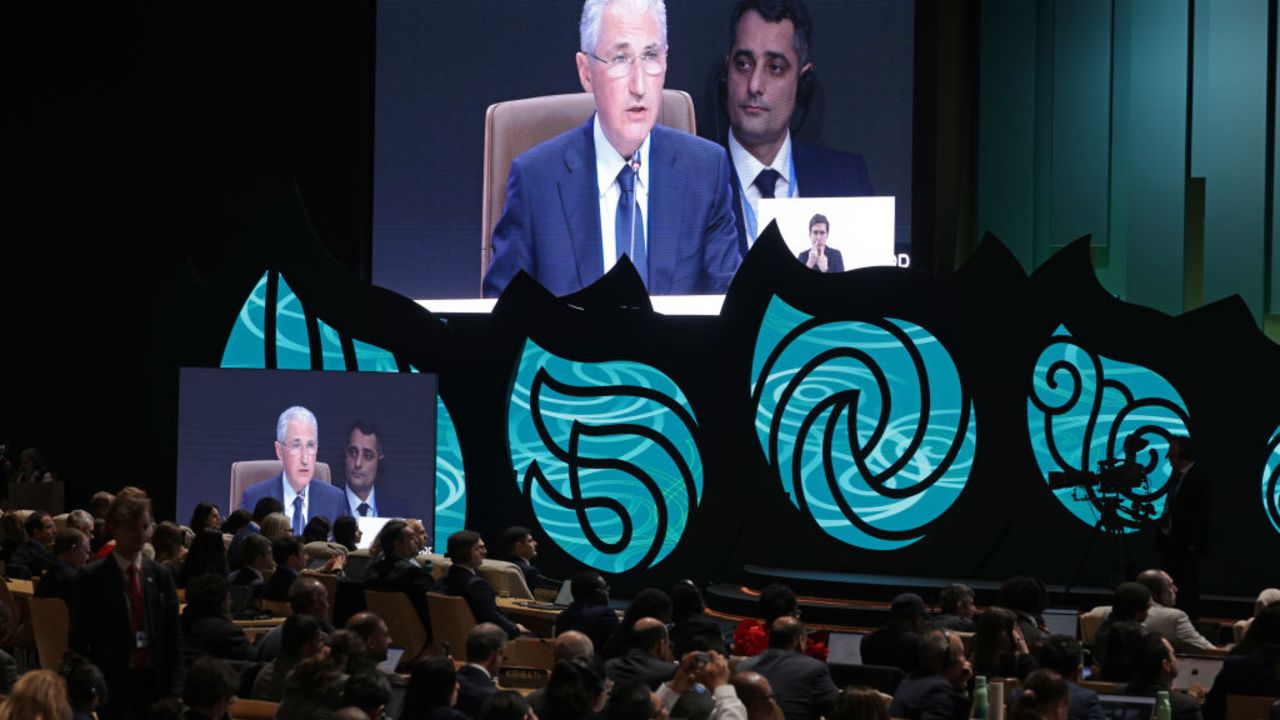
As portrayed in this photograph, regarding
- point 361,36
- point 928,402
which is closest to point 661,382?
point 928,402

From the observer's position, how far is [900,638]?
6.71m

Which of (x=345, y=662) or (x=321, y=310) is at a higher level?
(x=321, y=310)

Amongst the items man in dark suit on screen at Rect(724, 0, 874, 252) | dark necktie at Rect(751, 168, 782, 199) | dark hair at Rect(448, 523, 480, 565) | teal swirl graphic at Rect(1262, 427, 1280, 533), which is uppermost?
man in dark suit on screen at Rect(724, 0, 874, 252)

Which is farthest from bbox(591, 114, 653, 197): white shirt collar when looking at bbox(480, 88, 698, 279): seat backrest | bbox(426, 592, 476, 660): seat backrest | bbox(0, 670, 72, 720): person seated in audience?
bbox(0, 670, 72, 720): person seated in audience

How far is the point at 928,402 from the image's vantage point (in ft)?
33.7

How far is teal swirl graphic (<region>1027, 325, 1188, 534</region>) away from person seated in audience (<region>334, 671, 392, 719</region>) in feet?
20.6

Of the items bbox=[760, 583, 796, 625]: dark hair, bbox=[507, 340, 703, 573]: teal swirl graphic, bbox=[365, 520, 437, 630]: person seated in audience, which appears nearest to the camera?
bbox=[760, 583, 796, 625]: dark hair

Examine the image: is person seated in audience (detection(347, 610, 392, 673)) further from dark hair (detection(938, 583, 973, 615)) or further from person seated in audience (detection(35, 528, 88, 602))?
dark hair (detection(938, 583, 973, 615))

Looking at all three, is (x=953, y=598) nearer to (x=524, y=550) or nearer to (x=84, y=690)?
(x=524, y=550)

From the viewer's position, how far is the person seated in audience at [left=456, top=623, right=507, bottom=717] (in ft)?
17.6

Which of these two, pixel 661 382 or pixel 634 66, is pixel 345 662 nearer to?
pixel 661 382

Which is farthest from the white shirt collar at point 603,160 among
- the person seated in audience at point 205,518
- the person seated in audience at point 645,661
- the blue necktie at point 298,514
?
the person seated in audience at point 645,661

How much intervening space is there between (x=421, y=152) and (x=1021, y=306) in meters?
6.89

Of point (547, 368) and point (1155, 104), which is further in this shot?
point (1155, 104)
